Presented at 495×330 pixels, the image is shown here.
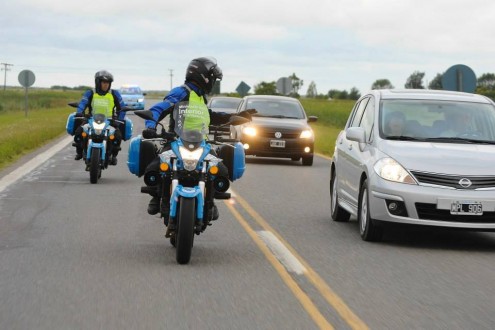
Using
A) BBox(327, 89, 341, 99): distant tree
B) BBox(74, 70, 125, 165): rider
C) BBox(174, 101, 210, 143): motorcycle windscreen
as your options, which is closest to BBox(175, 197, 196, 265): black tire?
BBox(174, 101, 210, 143): motorcycle windscreen

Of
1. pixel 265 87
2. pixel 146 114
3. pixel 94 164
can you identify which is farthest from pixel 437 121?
pixel 265 87

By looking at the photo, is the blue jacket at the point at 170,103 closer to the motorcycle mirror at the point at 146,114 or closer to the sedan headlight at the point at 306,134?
the motorcycle mirror at the point at 146,114

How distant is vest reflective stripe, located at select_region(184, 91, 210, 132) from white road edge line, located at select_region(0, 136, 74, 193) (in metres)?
7.48

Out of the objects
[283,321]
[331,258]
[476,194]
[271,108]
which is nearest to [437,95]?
[476,194]

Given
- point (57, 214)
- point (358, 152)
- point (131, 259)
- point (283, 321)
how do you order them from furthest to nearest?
1. point (57, 214)
2. point (358, 152)
3. point (131, 259)
4. point (283, 321)

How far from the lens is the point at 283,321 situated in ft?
23.2

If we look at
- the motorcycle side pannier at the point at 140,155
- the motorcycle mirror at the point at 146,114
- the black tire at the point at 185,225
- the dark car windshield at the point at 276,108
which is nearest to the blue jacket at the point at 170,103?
the motorcycle mirror at the point at 146,114

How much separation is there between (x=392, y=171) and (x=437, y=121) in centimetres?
143

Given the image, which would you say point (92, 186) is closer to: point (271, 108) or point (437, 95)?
point (437, 95)

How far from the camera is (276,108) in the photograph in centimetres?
2753

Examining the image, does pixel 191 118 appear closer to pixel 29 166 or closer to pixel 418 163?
pixel 418 163

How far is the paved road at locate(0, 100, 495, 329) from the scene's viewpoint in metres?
7.21

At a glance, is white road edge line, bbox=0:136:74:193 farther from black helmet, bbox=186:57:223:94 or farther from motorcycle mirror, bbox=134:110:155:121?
motorcycle mirror, bbox=134:110:155:121

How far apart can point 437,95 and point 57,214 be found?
15.9 feet
